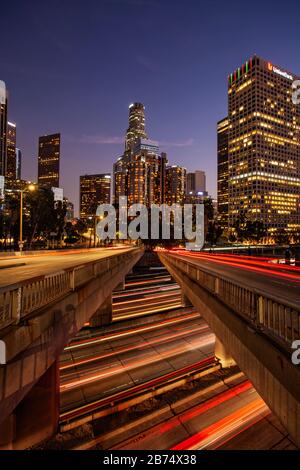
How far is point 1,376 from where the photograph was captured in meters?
5.22

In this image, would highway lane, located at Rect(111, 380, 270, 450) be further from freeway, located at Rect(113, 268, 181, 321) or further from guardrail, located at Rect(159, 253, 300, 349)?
freeway, located at Rect(113, 268, 181, 321)

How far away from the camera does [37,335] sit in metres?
6.68

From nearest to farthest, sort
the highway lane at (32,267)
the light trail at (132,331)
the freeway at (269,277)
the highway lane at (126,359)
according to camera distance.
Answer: the freeway at (269,277) → the highway lane at (32,267) → the highway lane at (126,359) → the light trail at (132,331)

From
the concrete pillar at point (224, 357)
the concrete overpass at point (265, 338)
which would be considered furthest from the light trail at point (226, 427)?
the concrete overpass at point (265, 338)

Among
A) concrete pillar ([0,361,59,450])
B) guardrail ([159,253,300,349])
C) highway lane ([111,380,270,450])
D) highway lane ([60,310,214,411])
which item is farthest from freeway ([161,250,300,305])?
concrete pillar ([0,361,59,450])

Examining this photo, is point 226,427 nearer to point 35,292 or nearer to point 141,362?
point 141,362

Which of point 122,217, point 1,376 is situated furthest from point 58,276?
point 122,217

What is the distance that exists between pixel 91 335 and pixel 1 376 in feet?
77.1

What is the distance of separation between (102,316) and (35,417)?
1846 cm

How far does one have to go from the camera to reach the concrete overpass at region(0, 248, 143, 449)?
5.75 meters

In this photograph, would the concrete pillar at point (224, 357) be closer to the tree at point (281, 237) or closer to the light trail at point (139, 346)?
the light trail at point (139, 346)

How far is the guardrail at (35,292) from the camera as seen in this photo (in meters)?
6.13

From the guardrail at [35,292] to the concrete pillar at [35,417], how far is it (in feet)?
15.6

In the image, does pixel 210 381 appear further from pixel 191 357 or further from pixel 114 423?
pixel 114 423
